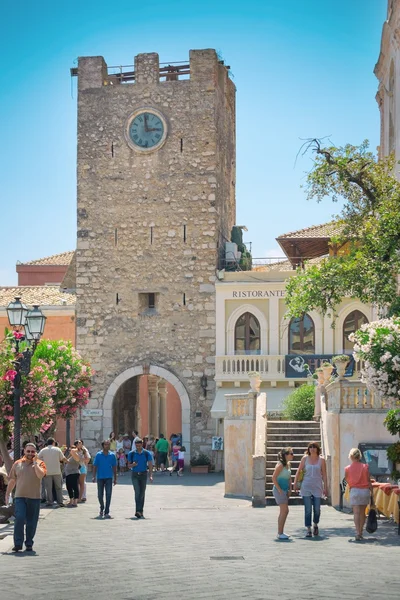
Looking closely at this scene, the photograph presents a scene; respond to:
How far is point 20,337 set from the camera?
66.7 ft

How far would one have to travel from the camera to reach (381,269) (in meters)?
22.2

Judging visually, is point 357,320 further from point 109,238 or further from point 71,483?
point 71,483

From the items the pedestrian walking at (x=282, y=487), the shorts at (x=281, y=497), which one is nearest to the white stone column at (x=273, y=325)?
the pedestrian walking at (x=282, y=487)

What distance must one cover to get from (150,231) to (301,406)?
42.5 ft

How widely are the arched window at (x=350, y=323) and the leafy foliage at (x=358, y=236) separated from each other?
54.6ft

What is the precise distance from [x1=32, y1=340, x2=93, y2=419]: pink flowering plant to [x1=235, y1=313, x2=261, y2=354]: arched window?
9.97 metres

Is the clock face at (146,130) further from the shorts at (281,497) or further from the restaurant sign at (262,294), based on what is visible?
the shorts at (281,497)

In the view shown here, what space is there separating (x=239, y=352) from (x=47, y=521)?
2144 centimetres

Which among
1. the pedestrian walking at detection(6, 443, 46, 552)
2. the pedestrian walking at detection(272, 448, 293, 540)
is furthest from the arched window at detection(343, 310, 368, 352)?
the pedestrian walking at detection(6, 443, 46, 552)

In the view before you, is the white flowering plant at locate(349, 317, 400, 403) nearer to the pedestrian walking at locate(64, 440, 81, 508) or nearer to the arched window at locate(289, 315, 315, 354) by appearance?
the pedestrian walking at locate(64, 440, 81, 508)

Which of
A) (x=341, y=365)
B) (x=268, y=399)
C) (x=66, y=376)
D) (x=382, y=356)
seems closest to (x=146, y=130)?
(x=268, y=399)

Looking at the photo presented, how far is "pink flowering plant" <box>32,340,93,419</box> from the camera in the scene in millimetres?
31734

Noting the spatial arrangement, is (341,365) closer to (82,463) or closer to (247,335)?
(82,463)

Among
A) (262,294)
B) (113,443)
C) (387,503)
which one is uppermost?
(262,294)
